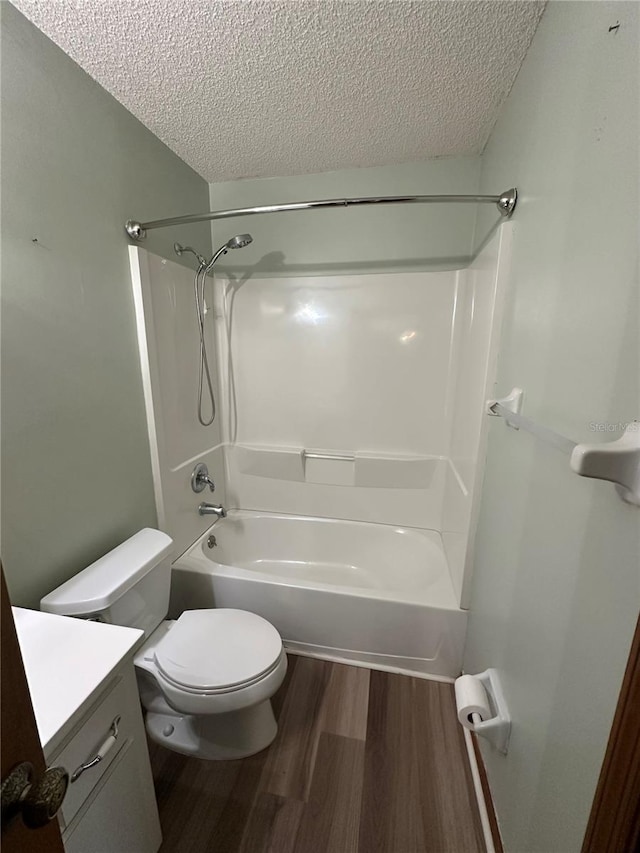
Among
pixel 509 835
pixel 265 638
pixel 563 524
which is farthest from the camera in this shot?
pixel 265 638

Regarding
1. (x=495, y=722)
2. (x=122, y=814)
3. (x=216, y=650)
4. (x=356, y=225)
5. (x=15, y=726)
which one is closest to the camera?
(x=15, y=726)

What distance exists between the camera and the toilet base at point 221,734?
4.16 feet

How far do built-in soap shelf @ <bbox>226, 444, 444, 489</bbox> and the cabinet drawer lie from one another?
1.37 m

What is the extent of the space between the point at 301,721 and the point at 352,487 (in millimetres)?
1132

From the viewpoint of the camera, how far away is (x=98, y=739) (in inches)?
30.1

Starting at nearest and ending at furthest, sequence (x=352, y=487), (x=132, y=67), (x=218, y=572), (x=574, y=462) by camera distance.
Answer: (x=574, y=462)
(x=132, y=67)
(x=218, y=572)
(x=352, y=487)

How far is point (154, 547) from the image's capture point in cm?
129

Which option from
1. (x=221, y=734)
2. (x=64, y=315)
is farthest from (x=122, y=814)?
(x=64, y=315)

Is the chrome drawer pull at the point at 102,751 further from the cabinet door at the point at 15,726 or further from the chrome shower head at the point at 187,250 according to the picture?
the chrome shower head at the point at 187,250

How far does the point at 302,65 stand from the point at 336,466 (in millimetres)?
1752

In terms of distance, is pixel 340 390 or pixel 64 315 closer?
pixel 64 315

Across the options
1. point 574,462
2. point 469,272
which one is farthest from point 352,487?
point 574,462

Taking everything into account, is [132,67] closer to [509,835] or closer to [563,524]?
[563,524]

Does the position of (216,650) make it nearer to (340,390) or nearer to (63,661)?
(63,661)
